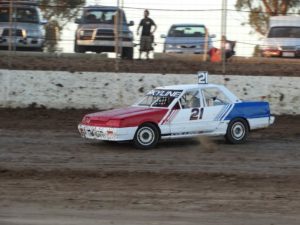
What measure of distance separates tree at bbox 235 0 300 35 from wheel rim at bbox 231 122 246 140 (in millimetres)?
5375

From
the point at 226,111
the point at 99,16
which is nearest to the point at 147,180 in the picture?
the point at 226,111

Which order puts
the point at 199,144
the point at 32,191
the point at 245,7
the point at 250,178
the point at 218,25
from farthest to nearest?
the point at 245,7
the point at 218,25
the point at 199,144
the point at 250,178
the point at 32,191

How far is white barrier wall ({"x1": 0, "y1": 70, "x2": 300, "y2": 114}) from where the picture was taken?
18.9 meters

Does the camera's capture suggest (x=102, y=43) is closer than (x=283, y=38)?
Yes

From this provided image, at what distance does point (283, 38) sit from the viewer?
2267 centimetres

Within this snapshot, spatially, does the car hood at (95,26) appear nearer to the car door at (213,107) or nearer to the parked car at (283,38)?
the parked car at (283,38)

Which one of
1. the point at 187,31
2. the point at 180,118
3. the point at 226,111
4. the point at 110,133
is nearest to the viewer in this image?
the point at 110,133

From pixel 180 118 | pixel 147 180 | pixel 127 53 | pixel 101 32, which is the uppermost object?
pixel 101 32

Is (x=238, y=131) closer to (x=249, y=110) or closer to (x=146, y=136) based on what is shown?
(x=249, y=110)

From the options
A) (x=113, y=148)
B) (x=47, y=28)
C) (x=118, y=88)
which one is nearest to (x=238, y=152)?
(x=113, y=148)

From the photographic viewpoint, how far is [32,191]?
382 inches

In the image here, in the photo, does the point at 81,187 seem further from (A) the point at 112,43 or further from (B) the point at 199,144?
(A) the point at 112,43

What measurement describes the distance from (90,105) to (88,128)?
200 inches

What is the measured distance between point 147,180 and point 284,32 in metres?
14.2
